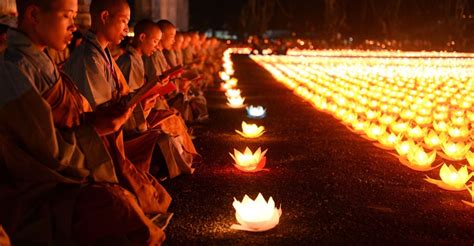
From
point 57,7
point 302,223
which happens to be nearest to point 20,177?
point 57,7

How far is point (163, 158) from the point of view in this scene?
4.57m

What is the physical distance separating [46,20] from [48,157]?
69cm

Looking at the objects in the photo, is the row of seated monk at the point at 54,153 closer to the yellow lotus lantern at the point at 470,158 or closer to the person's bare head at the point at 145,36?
the person's bare head at the point at 145,36

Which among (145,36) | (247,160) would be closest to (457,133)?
(247,160)

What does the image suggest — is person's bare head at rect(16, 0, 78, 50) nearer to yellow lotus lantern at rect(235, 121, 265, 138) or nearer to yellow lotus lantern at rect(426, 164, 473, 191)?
yellow lotus lantern at rect(426, 164, 473, 191)

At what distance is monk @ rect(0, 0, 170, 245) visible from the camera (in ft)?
8.91

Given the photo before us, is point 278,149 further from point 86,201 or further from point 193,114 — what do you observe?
point 86,201

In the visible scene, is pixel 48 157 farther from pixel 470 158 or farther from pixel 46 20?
pixel 470 158

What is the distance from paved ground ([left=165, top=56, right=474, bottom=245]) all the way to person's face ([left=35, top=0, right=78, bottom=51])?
52.2 inches

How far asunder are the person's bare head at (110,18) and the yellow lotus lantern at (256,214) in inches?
58.6

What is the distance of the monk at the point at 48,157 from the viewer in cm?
272

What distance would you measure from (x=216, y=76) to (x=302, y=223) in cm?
1193

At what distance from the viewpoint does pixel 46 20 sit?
9.55 ft

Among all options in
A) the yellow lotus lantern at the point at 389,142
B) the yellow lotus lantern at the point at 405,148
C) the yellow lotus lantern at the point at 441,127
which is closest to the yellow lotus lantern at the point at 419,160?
the yellow lotus lantern at the point at 405,148
